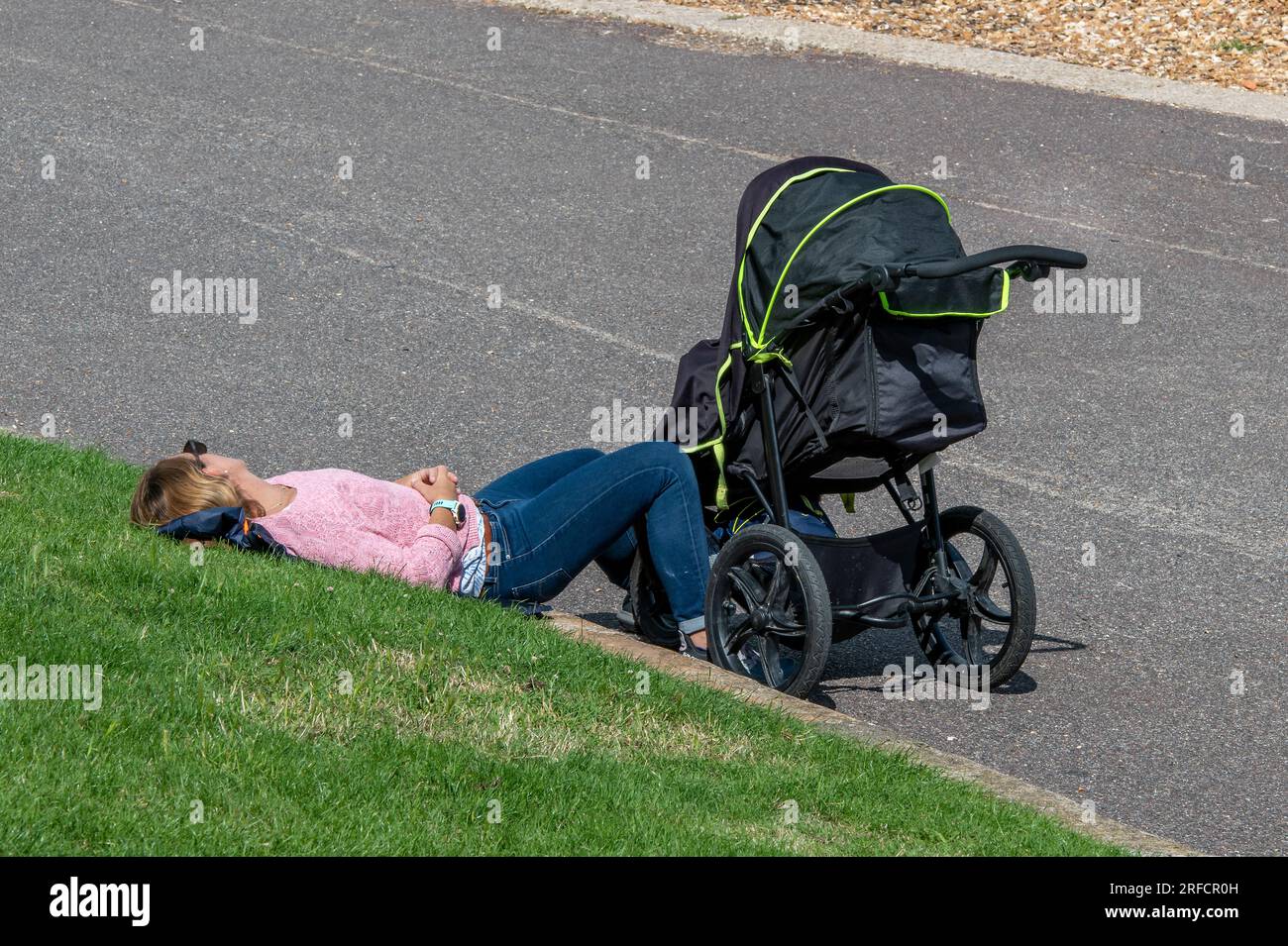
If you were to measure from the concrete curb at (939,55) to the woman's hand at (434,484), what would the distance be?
351 inches

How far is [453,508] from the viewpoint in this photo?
554 cm

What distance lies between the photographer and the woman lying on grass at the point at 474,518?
5328 mm

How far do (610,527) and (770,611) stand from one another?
0.67 m

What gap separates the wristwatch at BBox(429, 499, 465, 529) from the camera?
5.52 meters

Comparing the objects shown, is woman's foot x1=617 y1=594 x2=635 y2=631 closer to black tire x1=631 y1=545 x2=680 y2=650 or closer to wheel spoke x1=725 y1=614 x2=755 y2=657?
black tire x1=631 y1=545 x2=680 y2=650

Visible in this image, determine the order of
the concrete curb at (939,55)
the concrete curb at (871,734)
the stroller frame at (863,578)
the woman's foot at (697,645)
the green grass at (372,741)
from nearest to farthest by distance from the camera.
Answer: the green grass at (372,741)
the concrete curb at (871,734)
the stroller frame at (863,578)
the woman's foot at (697,645)
the concrete curb at (939,55)

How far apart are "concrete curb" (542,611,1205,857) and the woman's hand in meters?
0.56

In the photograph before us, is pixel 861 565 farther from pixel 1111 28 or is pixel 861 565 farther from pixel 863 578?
pixel 1111 28

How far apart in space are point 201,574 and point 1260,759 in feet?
11.2

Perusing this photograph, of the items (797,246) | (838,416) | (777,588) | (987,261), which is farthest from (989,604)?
(797,246)

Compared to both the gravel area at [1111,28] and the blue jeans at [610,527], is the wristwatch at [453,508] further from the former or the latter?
the gravel area at [1111,28]

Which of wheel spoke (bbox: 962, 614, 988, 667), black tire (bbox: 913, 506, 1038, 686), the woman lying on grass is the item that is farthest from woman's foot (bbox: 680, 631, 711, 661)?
wheel spoke (bbox: 962, 614, 988, 667)

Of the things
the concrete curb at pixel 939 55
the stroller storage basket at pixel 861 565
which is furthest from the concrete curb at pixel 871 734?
the concrete curb at pixel 939 55

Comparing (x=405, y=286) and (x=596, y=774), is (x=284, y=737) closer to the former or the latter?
(x=596, y=774)
